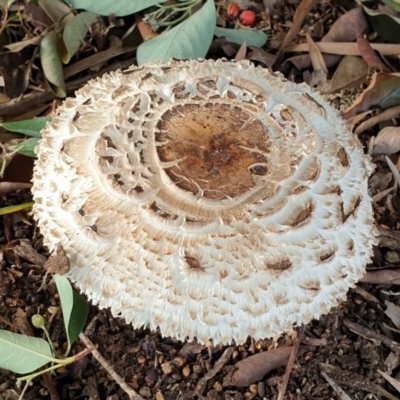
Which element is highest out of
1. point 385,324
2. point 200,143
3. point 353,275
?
point 200,143

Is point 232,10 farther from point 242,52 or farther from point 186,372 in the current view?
point 186,372

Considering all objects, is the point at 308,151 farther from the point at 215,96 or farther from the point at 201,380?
the point at 201,380

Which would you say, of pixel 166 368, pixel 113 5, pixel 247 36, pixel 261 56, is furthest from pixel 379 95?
pixel 166 368

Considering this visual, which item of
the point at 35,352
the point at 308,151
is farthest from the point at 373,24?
the point at 35,352

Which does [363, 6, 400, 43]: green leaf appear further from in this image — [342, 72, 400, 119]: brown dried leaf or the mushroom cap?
the mushroom cap

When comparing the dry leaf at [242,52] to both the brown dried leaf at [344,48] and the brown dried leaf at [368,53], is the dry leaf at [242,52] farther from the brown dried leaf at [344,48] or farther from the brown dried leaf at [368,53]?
the brown dried leaf at [368,53]

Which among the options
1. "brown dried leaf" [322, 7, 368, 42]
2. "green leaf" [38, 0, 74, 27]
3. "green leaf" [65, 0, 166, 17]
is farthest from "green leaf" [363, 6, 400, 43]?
"green leaf" [38, 0, 74, 27]

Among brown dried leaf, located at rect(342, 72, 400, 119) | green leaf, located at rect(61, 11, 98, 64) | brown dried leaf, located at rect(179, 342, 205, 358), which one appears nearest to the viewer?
brown dried leaf, located at rect(179, 342, 205, 358)

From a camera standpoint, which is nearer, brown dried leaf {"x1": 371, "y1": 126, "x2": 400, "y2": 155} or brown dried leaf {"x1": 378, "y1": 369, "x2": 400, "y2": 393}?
brown dried leaf {"x1": 378, "y1": 369, "x2": 400, "y2": 393}
